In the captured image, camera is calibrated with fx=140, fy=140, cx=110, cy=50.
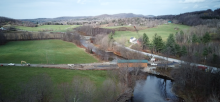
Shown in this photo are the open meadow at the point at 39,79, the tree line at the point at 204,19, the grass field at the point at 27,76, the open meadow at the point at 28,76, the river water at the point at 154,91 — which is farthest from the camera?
the tree line at the point at 204,19

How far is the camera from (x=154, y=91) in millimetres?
25891

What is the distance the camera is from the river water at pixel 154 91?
23.4 meters

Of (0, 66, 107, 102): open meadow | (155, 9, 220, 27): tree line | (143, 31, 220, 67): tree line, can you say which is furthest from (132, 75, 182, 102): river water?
(155, 9, 220, 27): tree line

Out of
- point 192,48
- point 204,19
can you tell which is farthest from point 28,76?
point 204,19

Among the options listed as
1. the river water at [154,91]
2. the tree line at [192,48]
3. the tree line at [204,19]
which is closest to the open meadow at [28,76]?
the river water at [154,91]

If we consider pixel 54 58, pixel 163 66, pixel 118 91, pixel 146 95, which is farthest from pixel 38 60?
pixel 163 66

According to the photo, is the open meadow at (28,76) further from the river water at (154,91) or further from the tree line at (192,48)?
the tree line at (192,48)

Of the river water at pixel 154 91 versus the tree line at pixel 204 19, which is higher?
the tree line at pixel 204 19

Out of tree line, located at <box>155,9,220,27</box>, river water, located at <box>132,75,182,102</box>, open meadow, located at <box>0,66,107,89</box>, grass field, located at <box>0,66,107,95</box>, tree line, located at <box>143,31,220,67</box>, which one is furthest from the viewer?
tree line, located at <box>155,9,220,27</box>

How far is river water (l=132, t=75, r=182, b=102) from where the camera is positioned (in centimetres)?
2341

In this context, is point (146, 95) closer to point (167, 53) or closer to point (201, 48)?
point (167, 53)

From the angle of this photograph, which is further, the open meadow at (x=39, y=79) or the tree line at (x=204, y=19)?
the tree line at (x=204, y=19)

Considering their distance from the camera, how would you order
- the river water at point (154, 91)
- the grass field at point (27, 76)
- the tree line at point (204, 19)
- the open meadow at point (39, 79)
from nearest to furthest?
the open meadow at point (39, 79) → the grass field at point (27, 76) → the river water at point (154, 91) → the tree line at point (204, 19)

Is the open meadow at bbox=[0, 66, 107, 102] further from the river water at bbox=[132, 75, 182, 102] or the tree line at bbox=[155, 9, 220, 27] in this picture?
the tree line at bbox=[155, 9, 220, 27]
